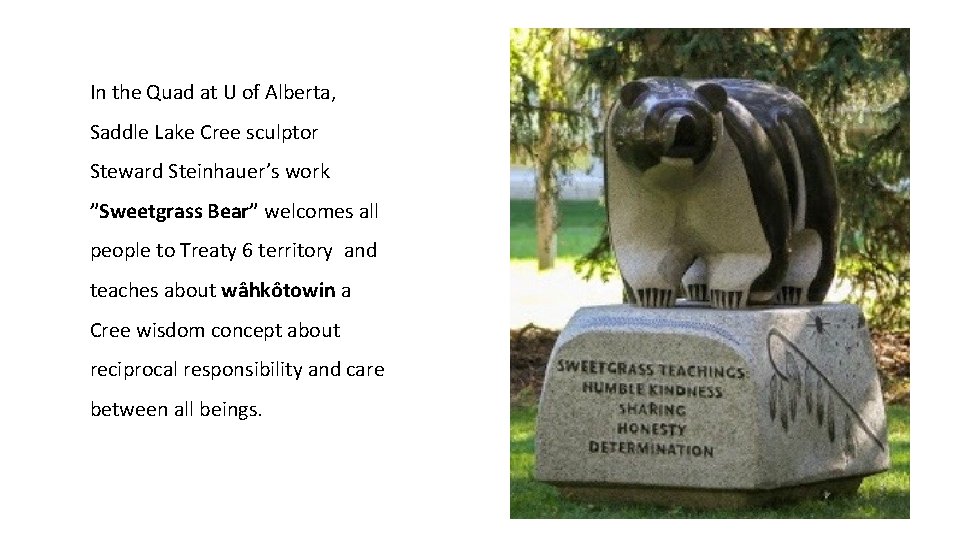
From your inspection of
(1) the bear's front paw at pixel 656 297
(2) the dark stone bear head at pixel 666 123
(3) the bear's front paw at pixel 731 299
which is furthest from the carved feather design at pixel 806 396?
(2) the dark stone bear head at pixel 666 123

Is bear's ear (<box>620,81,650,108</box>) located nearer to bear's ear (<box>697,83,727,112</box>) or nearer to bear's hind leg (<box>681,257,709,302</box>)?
bear's ear (<box>697,83,727,112</box>)

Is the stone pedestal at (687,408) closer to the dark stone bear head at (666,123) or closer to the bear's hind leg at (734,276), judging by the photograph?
the bear's hind leg at (734,276)

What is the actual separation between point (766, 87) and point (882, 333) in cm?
525

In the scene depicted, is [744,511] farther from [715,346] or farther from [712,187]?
[712,187]

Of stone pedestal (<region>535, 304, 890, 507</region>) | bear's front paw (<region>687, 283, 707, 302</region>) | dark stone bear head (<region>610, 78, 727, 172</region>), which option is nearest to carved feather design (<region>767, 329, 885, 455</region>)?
stone pedestal (<region>535, 304, 890, 507</region>)

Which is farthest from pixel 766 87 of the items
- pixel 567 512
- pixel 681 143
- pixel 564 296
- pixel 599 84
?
pixel 564 296

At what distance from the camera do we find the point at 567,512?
28.4 feet

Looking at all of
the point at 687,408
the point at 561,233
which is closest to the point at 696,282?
the point at 687,408

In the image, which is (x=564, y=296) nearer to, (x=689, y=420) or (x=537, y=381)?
→ (x=537, y=381)

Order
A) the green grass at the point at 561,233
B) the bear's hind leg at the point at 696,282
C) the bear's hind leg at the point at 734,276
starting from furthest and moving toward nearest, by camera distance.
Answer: the green grass at the point at 561,233 < the bear's hind leg at the point at 696,282 < the bear's hind leg at the point at 734,276

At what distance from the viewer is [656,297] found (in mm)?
8828

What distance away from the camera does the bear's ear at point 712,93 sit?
8430 mm

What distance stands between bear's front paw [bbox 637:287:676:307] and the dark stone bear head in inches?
27.2

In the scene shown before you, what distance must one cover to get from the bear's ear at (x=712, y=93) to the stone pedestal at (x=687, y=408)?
94 cm
